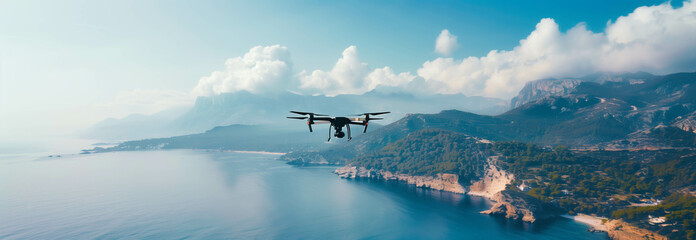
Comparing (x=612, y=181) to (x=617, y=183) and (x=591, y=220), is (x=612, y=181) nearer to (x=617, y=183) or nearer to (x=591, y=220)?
(x=617, y=183)

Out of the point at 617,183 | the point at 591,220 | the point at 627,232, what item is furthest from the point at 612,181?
the point at 627,232

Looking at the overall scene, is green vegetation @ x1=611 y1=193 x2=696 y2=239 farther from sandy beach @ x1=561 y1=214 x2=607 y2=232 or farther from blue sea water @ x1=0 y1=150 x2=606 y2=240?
blue sea water @ x1=0 y1=150 x2=606 y2=240

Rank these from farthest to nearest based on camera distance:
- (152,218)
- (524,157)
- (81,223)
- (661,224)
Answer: (524,157)
(152,218)
(81,223)
(661,224)

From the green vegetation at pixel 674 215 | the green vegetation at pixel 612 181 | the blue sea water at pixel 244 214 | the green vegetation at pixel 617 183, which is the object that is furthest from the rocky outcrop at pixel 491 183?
the green vegetation at pixel 674 215

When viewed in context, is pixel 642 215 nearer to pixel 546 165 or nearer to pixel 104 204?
pixel 546 165

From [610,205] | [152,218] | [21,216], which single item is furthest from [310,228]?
[610,205]

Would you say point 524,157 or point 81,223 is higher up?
point 524,157

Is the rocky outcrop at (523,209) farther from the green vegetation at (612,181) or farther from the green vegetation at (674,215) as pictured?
the green vegetation at (674,215)
